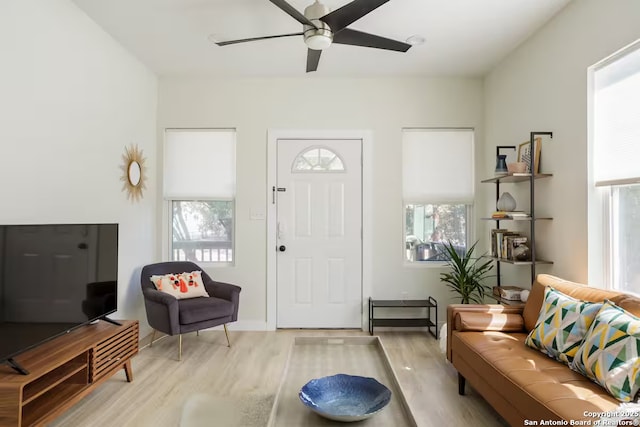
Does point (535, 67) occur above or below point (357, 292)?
above

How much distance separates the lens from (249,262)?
13.8 feet

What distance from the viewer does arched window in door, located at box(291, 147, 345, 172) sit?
4.24 m

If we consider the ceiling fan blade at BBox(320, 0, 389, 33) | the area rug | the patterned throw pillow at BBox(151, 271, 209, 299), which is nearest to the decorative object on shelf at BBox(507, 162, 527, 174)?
the ceiling fan blade at BBox(320, 0, 389, 33)

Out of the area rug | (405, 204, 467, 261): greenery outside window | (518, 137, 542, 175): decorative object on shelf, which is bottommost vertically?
the area rug

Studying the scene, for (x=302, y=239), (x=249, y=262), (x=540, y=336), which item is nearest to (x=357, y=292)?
(x=302, y=239)

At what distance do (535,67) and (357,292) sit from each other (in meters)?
2.75

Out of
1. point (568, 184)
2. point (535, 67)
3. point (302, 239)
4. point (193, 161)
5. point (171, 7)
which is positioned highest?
point (171, 7)

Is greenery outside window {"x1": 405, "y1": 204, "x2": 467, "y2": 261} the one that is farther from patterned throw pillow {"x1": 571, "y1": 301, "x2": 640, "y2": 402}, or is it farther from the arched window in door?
patterned throw pillow {"x1": 571, "y1": 301, "x2": 640, "y2": 402}

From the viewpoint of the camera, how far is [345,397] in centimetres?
192

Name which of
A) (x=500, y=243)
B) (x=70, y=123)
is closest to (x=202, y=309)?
(x=70, y=123)

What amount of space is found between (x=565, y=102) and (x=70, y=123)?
370 cm

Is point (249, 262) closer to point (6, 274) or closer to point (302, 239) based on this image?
A: point (302, 239)

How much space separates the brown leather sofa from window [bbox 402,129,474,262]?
1.53 meters

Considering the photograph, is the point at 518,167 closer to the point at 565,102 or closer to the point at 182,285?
the point at 565,102
